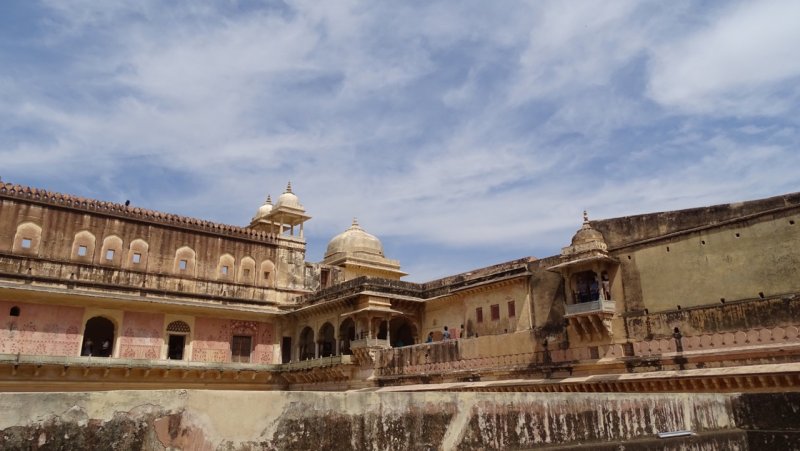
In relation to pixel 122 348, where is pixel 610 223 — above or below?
above

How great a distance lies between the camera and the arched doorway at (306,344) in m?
26.2

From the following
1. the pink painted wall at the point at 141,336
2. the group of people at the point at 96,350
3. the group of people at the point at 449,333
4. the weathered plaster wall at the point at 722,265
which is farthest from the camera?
the group of people at the point at 96,350

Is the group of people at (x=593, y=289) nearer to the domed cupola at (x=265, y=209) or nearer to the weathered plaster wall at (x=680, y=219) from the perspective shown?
the weathered plaster wall at (x=680, y=219)

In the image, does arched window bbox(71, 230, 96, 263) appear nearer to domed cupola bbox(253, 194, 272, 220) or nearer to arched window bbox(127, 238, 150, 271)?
arched window bbox(127, 238, 150, 271)

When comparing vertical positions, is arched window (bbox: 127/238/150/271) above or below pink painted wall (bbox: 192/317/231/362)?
above

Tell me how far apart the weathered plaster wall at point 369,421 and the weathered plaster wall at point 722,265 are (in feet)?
31.6

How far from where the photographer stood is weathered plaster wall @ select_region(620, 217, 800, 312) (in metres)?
12.8

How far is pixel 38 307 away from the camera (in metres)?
21.2

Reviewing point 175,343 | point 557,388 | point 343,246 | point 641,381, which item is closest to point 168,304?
point 175,343

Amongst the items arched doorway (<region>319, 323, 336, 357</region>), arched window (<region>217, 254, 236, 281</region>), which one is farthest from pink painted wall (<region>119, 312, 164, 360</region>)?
arched doorway (<region>319, 323, 336, 357</region>)

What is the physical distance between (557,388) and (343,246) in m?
19.1

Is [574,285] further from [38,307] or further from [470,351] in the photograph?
[38,307]

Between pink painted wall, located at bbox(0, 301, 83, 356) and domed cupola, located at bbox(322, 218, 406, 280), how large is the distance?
13.0m

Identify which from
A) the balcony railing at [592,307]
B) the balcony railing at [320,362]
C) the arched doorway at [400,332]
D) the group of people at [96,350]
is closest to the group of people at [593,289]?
the balcony railing at [592,307]
